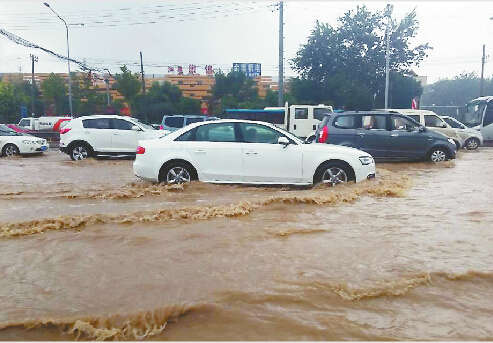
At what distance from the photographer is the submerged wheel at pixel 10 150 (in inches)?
586

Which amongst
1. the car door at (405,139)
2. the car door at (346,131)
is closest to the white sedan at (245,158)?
the car door at (346,131)

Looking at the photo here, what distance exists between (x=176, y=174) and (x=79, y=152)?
7008mm

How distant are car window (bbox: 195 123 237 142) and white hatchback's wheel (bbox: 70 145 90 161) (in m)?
7.06

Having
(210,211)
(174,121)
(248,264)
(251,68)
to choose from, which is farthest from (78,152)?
(251,68)

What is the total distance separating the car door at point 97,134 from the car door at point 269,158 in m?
7.25

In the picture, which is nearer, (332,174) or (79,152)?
(332,174)

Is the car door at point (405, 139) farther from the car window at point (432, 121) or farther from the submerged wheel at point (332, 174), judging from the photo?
the submerged wheel at point (332, 174)

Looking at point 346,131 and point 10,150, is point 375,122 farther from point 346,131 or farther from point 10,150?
point 10,150

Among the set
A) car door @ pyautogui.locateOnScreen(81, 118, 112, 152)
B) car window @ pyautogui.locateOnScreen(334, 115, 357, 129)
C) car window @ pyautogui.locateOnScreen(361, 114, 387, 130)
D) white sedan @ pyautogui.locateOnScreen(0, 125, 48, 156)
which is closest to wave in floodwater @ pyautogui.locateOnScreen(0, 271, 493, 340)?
car window @ pyautogui.locateOnScreen(334, 115, 357, 129)

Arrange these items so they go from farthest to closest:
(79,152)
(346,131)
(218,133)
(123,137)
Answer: (123,137) → (79,152) → (346,131) → (218,133)

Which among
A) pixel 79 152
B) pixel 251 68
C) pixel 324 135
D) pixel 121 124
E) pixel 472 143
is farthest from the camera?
pixel 251 68

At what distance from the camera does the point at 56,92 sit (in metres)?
42.3

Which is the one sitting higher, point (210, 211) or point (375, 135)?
point (375, 135)

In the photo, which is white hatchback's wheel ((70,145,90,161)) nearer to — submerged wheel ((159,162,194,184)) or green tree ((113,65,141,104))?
submerged wheel ((159,162,194,184))
